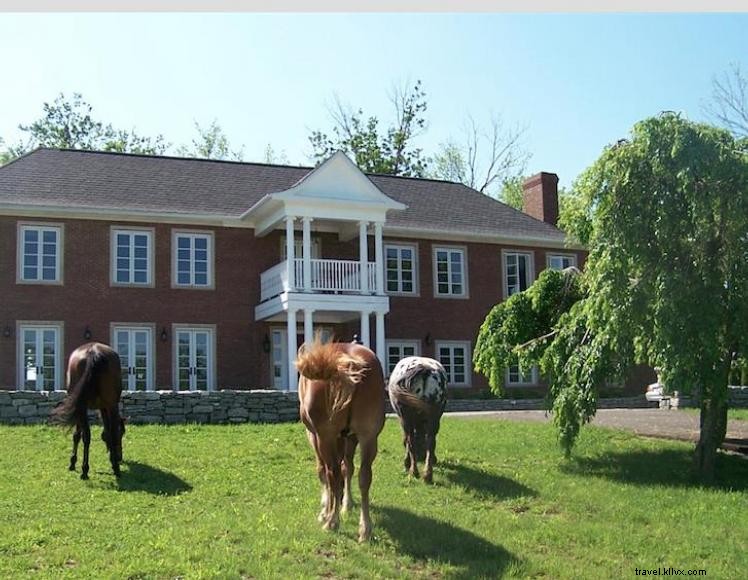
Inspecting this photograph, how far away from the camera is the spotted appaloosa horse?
1113 cm

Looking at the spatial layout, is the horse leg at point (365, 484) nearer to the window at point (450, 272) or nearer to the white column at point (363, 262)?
the white column at point (363, 262)

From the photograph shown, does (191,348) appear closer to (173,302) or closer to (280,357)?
(173,302)

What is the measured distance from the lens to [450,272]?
1076 inches

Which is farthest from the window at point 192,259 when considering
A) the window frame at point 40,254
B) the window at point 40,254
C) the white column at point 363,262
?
the white column at point 363,262

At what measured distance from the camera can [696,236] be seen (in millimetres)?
11945

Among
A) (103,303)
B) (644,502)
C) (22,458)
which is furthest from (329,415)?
(103,303)

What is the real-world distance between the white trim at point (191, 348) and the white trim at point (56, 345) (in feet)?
9.09

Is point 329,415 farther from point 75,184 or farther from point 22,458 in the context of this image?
point 75,184

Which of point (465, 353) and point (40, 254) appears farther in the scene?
point (465, 353)

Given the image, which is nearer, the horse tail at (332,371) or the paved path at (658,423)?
the horse tail at (332,371)

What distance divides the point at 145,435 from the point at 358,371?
7.80 m

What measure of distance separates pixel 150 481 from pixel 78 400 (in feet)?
4.33

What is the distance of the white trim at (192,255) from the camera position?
79.0 ft

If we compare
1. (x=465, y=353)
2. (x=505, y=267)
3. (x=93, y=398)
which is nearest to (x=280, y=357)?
(x=465, y=353)
